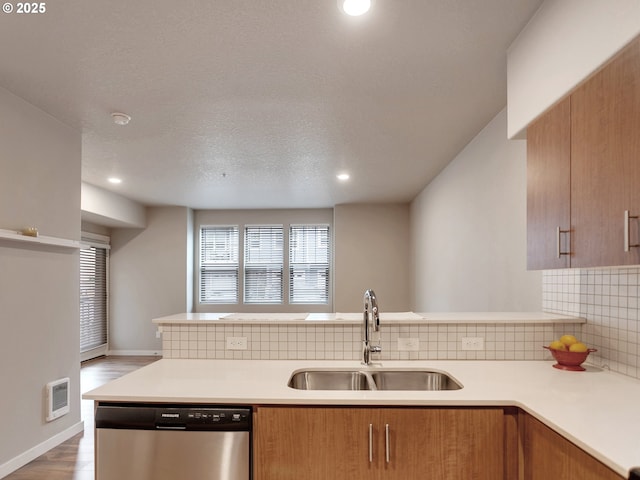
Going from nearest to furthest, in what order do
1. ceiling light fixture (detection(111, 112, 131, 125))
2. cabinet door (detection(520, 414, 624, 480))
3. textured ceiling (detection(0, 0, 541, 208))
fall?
cabinet door (detection(520, 414, 624, 480)) → textured ceiling (detection(0, 0, 541, 208)) → ceiling light fixture (detection(111, 112, 131, 125))

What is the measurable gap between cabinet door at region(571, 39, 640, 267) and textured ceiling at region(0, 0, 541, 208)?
65 cm

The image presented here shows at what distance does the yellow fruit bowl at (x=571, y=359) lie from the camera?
5.76ft

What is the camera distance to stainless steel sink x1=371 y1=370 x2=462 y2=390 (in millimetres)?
1910

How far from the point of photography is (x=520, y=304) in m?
2.50

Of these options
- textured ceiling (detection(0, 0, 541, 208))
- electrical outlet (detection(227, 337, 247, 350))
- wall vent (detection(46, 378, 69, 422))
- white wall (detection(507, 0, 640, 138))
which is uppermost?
textured ceiling (detection(0, 0, 541, 208))

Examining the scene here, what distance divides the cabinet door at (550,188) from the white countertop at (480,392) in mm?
529

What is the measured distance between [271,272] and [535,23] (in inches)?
232

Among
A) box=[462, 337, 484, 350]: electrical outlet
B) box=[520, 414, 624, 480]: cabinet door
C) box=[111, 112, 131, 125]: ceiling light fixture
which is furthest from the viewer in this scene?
box=[111, 112, 131, 125]: ceiling light fixture

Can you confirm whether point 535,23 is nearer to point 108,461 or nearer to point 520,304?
point 520,304

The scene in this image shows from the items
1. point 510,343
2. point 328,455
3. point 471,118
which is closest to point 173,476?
point 328,455

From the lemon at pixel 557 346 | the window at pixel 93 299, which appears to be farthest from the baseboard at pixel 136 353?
the lemon at pixel 557 346

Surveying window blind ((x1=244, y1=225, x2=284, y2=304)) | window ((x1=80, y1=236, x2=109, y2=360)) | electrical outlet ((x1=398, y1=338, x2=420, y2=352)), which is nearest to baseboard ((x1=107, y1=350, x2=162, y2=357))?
window ((x1=80, y1=236, x2=109, y2=360))

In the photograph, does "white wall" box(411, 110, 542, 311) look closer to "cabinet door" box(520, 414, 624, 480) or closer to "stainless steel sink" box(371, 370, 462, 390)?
"stainless steel sink" box(371, 370, 462, 390)

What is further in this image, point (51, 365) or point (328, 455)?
point (51, 365)
